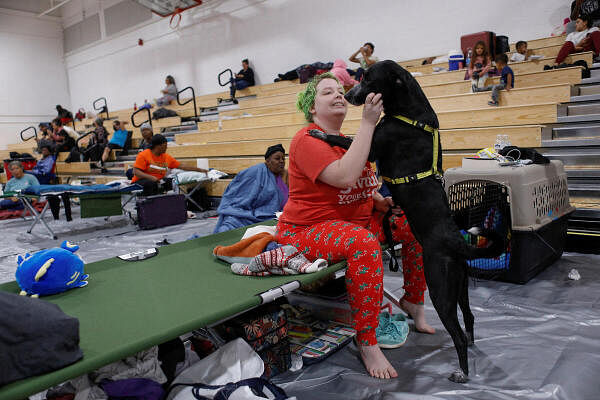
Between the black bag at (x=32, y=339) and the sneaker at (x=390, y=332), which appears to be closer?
the black bag at (x=32, y=339)

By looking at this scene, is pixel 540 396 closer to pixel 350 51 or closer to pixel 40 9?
pixel 350 51

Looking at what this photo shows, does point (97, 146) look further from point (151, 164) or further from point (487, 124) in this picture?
point (487, 124)

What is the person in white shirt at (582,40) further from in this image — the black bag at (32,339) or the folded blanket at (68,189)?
the black bag at (32,339)

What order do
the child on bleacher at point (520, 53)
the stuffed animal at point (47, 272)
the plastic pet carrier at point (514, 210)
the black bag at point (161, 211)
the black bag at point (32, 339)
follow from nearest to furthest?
the black bag at point (32, 339), the stuffed animal at point (47, 272), the plastic pet carrier at point (514, 210), the black bag at point (161, 211), the child on bleacher at point (520, 53)

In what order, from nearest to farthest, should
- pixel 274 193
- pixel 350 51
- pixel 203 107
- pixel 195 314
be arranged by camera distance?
1. pixel 195 314
2. pixel 274 193
3. pixel 350 51
4. pixel 203 107

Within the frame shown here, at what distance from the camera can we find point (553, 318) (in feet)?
6.52

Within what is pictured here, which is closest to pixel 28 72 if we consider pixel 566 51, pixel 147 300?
pixel 566 51

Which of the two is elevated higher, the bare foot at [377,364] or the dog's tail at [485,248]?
Answer: the dog's tail at [485,248]

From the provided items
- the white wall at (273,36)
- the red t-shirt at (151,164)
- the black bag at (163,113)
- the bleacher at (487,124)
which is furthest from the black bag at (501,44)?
the black bag at (163,113)

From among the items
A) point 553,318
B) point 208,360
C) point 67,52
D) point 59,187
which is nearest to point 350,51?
point 59,187

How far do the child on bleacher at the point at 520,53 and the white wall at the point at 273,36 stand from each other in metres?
0.82

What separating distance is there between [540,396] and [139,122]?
11.7 m

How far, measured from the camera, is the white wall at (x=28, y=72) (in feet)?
44.7

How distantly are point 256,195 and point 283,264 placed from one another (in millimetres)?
1673
